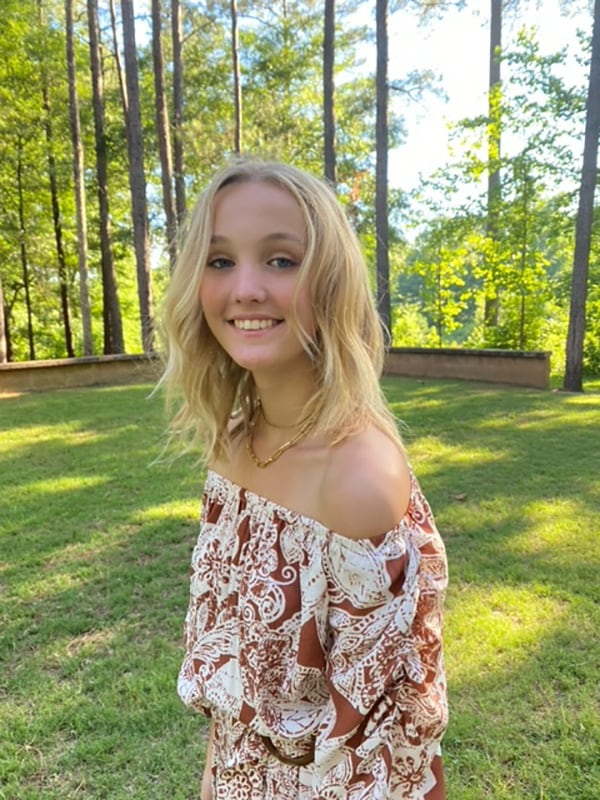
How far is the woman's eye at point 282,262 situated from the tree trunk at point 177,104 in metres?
11.2

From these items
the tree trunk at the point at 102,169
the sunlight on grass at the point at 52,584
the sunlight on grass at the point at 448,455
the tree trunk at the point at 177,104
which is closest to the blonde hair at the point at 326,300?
the sunlight on grass at the point at 52,584

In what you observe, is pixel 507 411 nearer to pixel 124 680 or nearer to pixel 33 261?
pixel 124 680

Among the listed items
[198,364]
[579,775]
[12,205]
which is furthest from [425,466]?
[12,205]

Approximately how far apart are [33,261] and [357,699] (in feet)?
53.2

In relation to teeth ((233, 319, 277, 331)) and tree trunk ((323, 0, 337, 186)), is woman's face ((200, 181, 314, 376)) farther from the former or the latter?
tree trunk ((323, 0, 337, 186))

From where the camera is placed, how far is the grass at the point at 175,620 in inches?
70.7

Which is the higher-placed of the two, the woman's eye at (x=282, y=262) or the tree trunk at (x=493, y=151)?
the tree trunk at (x=493, y=151)

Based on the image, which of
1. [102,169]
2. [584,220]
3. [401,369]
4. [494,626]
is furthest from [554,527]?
[102,169]

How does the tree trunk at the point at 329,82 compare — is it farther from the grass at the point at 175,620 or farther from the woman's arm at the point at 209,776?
the woman's arm at the point at 209,776

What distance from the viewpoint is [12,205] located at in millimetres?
13727

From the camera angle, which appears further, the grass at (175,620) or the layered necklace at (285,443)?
the grass at (175,620)

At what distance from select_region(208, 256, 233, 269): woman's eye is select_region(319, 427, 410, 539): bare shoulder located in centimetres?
35

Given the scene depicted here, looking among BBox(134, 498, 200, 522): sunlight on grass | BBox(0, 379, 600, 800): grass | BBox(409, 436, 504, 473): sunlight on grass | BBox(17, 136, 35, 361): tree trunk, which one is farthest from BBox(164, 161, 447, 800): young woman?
BBox(17, 136, 35, 361): tree trunk

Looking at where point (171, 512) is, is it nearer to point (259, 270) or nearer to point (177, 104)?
point (259, 270)
